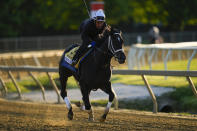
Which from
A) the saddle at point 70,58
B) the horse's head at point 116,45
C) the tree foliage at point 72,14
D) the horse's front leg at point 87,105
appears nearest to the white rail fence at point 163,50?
the saddle at point 70,58

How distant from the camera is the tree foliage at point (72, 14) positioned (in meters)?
43.2

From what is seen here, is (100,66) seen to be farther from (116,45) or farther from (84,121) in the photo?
(84,121)

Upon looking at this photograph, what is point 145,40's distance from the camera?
3841 centimetres

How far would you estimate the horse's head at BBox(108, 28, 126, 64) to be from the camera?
8881mm

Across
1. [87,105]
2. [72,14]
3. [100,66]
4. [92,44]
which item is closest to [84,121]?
[87,105]

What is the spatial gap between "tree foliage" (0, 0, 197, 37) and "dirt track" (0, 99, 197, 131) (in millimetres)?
30370

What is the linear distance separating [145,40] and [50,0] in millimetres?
11026

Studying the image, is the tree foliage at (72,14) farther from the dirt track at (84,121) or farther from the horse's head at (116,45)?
the horse's head at (116,45)

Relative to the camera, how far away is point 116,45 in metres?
9.09

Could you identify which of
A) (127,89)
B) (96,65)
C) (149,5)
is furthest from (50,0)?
(96,65)

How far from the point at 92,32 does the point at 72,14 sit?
34801 millimetres

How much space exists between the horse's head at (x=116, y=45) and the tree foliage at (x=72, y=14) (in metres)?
32.4

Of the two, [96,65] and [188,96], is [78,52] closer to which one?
[96,65]

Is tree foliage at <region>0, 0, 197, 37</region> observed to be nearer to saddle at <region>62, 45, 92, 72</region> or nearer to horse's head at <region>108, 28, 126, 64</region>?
saddle at <region>62, 45, 92, 72</region>
